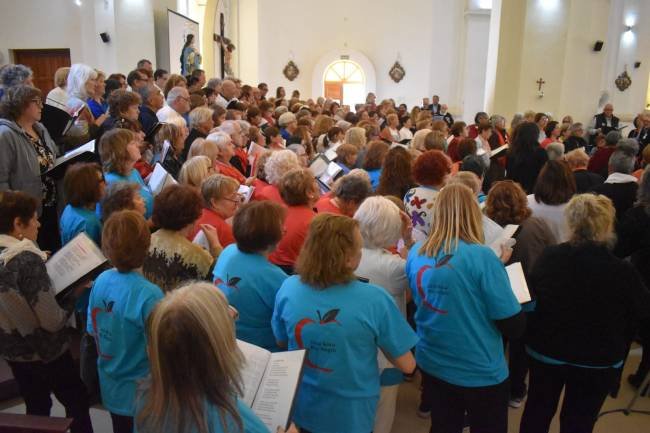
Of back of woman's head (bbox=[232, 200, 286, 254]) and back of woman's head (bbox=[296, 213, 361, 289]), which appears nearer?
back of woman's head (bbox=[296, 213, 361, 289])

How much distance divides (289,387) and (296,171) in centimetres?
170

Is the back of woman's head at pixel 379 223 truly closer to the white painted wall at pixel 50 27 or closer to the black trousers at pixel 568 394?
the black trousers at pixel 568 394

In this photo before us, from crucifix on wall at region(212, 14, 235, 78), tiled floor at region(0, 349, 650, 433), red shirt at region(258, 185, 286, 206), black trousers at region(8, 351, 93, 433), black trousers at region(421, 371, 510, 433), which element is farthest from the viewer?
crucifix on wall at region(212, 14, 235, 78)

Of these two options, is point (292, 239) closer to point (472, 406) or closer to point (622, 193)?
point (472, 406)

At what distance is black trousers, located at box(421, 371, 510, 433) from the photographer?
2.24m

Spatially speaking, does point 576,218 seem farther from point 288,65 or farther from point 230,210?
point 288,65

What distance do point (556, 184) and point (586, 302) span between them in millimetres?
1295

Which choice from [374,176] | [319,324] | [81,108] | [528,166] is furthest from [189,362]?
[528,166]

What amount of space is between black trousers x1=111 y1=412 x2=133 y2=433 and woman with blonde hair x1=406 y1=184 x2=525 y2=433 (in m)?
1.31

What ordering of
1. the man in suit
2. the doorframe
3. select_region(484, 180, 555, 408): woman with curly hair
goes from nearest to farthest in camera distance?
select_region(484, 180, 555, 408): woman with curly hair, the man in suit, the doorframe

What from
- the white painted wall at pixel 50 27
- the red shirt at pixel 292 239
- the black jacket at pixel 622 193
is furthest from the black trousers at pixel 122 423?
the white painted wall at pixel 50 27

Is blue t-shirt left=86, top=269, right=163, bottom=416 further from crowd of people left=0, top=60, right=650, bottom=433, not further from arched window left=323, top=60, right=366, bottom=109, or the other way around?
arched window left=323, top=60, right=366, bottom=109

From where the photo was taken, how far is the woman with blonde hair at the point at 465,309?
7.00 ft

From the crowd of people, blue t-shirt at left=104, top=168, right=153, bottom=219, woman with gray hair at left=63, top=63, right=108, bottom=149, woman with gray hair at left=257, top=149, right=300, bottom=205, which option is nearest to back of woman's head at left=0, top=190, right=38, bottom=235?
the crowd of people
